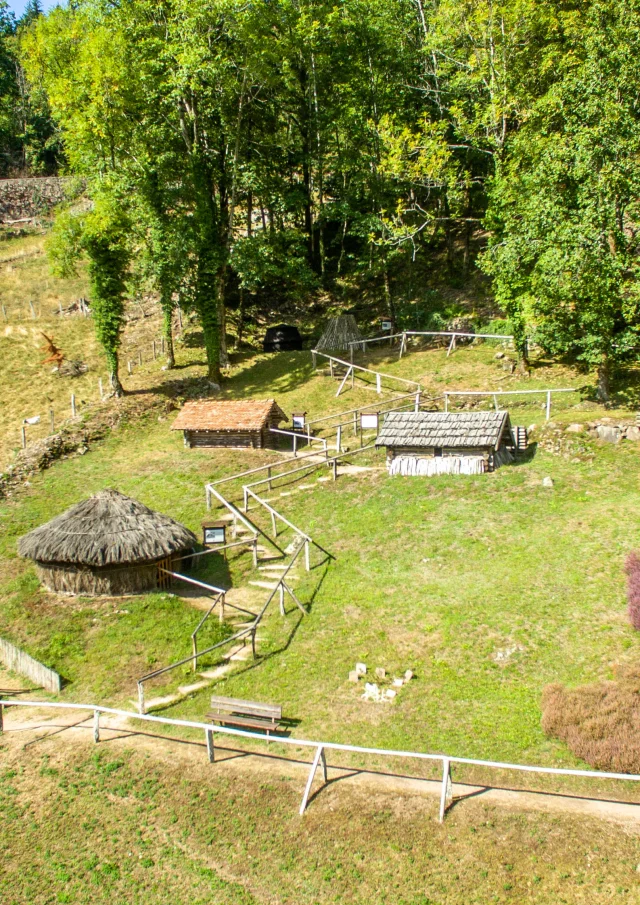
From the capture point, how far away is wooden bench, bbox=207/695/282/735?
16.4 metres

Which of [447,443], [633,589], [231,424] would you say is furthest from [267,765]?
[231,424]

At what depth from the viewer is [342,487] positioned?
27.9 m

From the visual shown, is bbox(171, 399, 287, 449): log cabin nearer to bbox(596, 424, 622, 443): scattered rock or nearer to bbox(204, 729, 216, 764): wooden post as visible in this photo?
bbox(596, 424, 622, 443): scattered rock

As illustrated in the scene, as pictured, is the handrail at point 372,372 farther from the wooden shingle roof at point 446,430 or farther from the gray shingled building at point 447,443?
the gray shingled building at point 447,443

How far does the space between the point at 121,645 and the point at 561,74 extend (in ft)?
103

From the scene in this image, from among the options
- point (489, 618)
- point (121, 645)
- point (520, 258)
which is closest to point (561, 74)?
point (520, 258)

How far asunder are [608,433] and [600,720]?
14166mm

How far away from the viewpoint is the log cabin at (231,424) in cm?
3209

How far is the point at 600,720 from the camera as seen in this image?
1511 cm

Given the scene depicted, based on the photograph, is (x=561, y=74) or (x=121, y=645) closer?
(x=121, y=645)

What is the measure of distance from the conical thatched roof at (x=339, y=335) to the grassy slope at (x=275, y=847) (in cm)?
2917

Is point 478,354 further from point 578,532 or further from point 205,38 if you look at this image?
point 205,38

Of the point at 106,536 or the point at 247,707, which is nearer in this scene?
the point at 247,707

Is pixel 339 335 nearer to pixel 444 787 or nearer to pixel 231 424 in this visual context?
pixel 231 424
